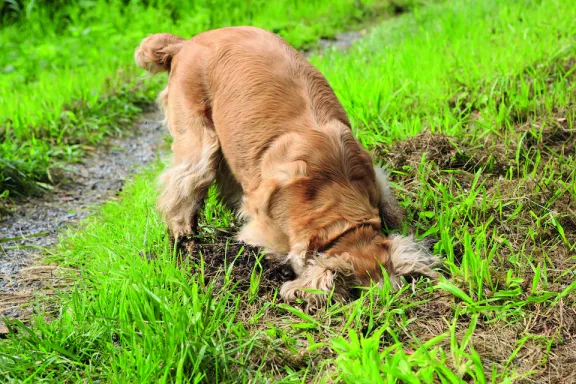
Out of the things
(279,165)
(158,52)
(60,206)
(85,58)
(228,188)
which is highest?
(158,52)

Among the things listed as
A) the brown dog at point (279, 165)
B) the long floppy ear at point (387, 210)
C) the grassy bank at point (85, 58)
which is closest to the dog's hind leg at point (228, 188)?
the brown dog at point (279, 165)

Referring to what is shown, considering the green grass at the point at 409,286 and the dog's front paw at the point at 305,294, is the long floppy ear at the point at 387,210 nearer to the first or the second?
the green grass at the point at 409,286

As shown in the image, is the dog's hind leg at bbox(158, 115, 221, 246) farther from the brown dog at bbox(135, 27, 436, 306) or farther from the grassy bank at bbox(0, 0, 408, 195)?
the grassy bank at bbox(0, 0, 408, 195)

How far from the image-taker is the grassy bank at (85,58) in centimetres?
505

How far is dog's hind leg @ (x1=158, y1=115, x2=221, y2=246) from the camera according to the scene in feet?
11.0

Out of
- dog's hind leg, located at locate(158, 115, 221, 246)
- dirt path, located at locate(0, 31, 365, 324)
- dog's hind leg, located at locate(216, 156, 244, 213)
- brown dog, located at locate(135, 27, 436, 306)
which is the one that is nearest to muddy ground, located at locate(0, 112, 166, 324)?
dirt path, located at locate(0, 31, 365, 324)

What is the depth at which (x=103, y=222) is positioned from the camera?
389 cm

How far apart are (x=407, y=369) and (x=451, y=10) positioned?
5310 millimetres

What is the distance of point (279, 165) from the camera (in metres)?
2.88

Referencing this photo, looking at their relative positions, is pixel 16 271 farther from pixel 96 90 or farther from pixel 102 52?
pixel 102 52

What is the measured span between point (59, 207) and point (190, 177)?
5.01 ft

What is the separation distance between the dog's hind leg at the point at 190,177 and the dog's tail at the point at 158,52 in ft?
1.89

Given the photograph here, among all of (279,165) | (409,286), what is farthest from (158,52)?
(409,286)

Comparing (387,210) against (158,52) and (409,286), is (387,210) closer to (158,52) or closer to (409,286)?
(409,286)
